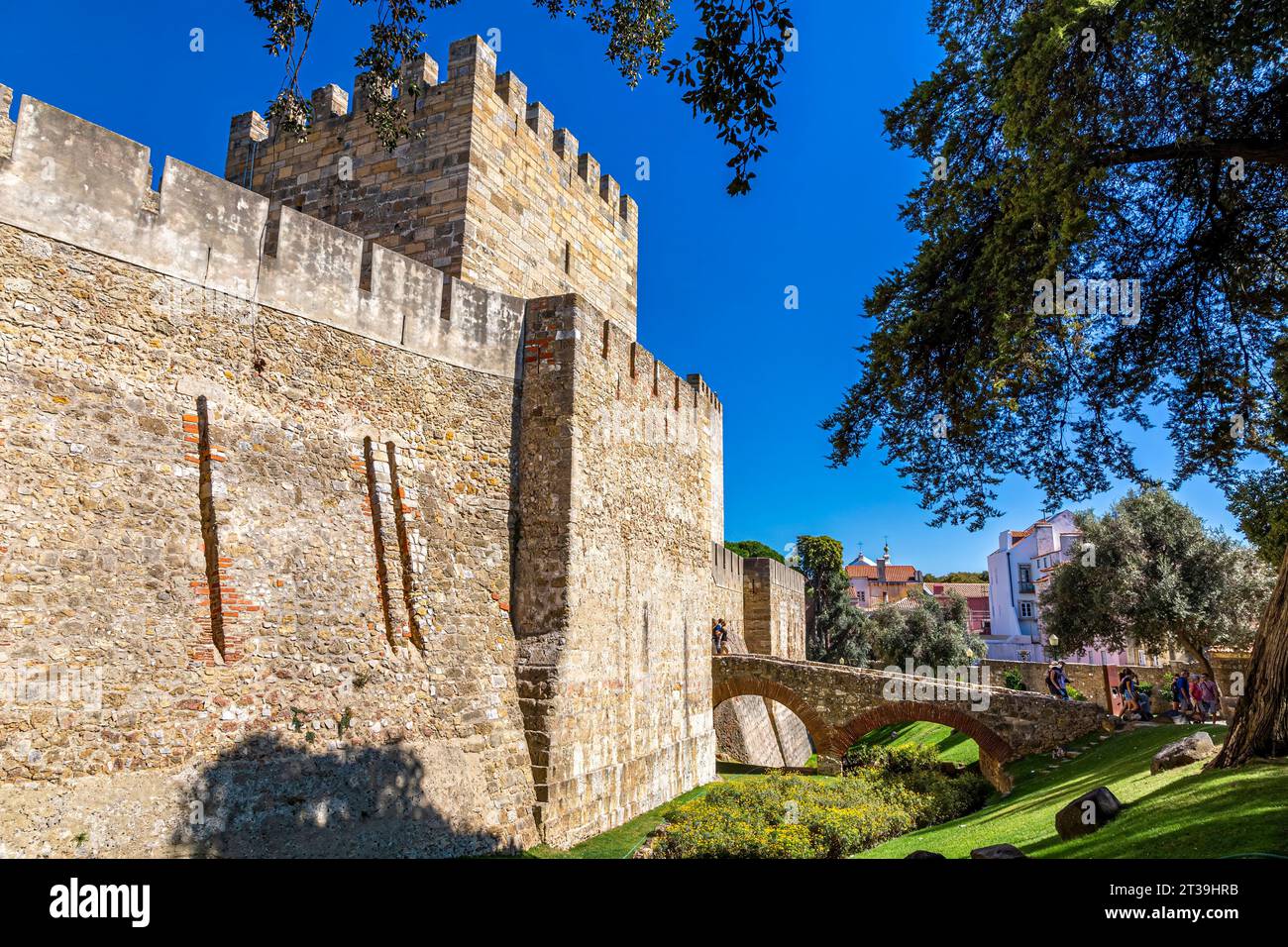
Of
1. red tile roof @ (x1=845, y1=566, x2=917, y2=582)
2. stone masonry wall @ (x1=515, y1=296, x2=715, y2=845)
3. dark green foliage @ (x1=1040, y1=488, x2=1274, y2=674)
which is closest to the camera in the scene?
stone masonry wall @ (x1=515, y1=296, x2=715, y2=845)

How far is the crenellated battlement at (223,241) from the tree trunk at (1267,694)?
948 cm

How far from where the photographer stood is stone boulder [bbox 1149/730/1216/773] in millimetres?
9516

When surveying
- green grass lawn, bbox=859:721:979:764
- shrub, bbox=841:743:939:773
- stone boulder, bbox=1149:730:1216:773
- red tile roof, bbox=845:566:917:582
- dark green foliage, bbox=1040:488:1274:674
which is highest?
red tile roof, bbox=845:566:917:582

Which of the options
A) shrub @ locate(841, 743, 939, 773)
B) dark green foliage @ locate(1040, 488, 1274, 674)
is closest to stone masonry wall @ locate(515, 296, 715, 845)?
shrub @ locate(841, 743, 939, 773)

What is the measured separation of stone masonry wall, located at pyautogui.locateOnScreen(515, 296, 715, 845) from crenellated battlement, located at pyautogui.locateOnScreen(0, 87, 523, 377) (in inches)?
49.7

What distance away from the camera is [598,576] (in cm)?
1175

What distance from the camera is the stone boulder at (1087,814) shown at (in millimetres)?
8039

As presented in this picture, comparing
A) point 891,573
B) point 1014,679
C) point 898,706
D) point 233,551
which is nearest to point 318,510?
point 233,551

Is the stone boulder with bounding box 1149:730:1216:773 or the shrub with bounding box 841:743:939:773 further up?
the stone boulder with bounding box 1149:730:1216:773

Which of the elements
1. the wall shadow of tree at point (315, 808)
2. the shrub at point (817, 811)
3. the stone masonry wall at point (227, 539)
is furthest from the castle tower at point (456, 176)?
the shrub at point (817, 811)

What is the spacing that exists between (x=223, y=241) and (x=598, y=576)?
652 cm

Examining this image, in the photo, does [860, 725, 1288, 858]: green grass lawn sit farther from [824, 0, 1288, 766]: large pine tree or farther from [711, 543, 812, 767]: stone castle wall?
[711, 543, 812, 767]: stone castle wall
